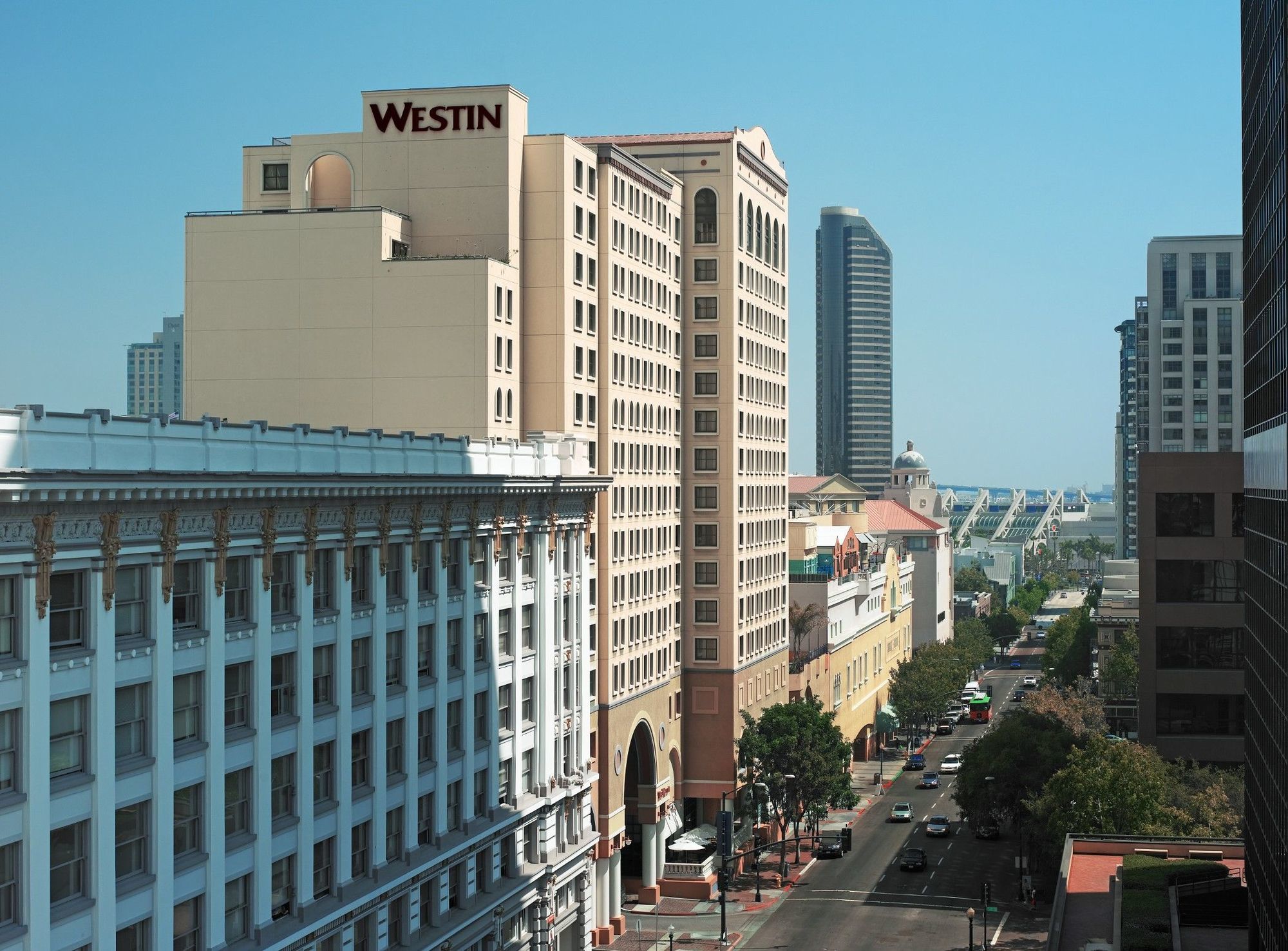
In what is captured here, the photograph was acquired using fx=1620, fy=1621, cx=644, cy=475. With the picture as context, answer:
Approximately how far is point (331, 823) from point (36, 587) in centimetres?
2083

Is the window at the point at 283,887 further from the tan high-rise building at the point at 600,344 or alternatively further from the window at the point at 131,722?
the tan high-rise building at the point at 600,344

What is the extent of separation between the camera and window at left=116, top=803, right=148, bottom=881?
49.2 meters

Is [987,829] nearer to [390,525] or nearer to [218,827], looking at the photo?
[390,525]

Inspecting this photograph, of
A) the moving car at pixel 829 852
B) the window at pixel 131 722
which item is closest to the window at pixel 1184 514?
the moving car at pixel 829 852

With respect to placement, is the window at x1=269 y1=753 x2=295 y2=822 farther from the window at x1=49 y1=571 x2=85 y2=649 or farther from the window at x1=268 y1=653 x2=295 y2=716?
the window at x1=49 y1=571 x2=85 y2=649

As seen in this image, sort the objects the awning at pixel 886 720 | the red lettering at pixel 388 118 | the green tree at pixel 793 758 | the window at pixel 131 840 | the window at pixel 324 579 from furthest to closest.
A: 1. the awning at pixel 886 720
2. the green tree at pixel 793 758
3. the red lettering at pixel 388 118
4. the window at pixel 324 579
5. the window at pixel 131 840

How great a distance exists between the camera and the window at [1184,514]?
107m

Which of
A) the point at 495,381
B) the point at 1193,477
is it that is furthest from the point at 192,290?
the point at 1193,477

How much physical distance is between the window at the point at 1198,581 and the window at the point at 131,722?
7522cm

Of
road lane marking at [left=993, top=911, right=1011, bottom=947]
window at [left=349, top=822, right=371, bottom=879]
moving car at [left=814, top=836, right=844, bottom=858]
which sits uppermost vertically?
window at [left=349, top=822, right=371, bottom=879]

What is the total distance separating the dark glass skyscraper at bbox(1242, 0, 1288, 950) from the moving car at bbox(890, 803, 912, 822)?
75664 millimetres

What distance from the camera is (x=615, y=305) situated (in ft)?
350

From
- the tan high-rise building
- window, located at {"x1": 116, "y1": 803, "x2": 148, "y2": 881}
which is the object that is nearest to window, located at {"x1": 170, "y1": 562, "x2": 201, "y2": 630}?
window, located at {"x1": 116, "y1": 803, "x2": 148, "y2": 881}

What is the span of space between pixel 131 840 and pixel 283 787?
9.89 metres
